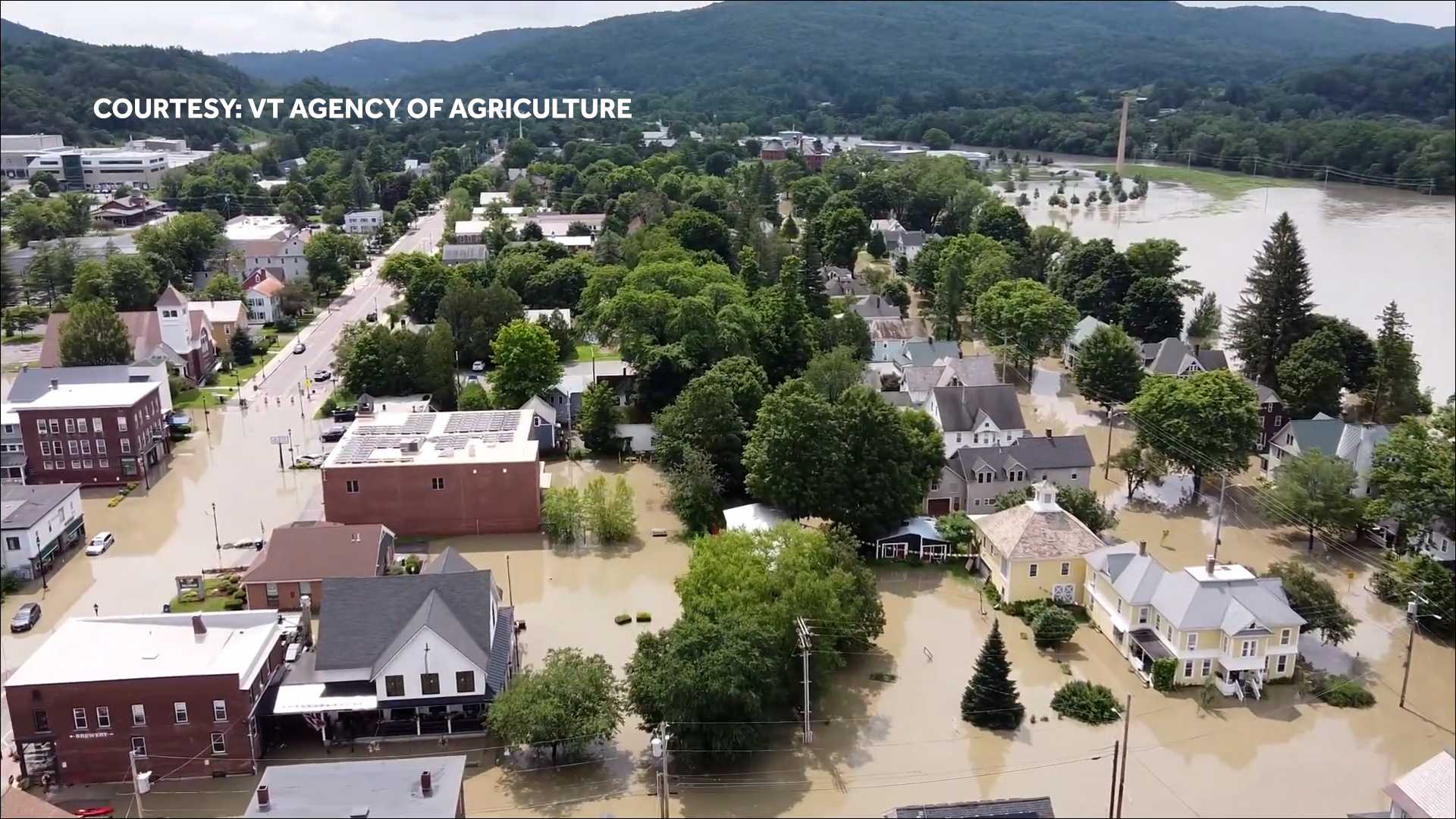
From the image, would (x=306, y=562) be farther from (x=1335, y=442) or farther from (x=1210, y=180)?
(x=1210, y=180)

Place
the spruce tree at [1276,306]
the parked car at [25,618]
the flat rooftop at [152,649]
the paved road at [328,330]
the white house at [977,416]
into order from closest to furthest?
the flat rooftop at [152,649] → the parked car at [25,618] → the white house at [977,416] → the spruce tree at [1276,306] → the paved road at [328,330]

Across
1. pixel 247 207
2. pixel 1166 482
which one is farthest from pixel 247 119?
pixel 1166 482

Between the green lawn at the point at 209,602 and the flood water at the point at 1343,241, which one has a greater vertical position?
the flood water at the point at 1343,241

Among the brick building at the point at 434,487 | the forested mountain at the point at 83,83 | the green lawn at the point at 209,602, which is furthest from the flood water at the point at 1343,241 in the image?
the forested mountain at the point at 83,83

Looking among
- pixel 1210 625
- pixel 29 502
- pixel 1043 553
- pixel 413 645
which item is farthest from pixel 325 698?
pixel 1210 625

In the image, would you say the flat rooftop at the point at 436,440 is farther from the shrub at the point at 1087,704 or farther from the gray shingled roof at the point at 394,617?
the shrub at the point at 1087,704

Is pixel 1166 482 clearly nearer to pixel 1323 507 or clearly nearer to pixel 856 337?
pixel 1323 507

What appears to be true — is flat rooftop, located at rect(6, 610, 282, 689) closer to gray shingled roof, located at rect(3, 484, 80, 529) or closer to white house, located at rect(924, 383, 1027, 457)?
gray shingled roof, located at rect(3, 484, 80, 529)
